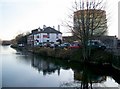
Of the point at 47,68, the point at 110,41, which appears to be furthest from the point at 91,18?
the point at 110,41

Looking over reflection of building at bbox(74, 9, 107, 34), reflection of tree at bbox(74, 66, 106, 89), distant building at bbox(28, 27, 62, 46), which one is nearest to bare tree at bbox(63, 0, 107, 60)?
reflection of building at bbox(74, 9, 107, 34)

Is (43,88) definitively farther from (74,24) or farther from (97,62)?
(74,24)

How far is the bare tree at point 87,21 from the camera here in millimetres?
19844

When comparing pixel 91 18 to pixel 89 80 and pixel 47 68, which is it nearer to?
pixel 47 68

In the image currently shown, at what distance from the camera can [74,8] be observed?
2091cm

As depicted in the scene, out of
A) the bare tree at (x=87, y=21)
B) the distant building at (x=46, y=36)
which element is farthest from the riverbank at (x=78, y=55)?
the distant building at (x=46, y=36)

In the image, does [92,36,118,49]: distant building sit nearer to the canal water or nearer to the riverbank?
the riverbank

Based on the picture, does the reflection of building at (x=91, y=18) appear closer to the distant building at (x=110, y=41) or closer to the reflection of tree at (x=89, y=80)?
the distant building at (x=110, y=41)

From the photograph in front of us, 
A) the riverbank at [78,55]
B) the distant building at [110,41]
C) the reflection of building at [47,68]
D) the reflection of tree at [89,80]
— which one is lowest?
the reflection of building at [47,68]

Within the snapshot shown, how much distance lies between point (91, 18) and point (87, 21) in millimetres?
514

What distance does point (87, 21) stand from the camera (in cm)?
1995

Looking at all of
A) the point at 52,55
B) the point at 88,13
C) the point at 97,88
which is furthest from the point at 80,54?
the point at 97,88

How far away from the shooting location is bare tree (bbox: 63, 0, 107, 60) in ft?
65.1

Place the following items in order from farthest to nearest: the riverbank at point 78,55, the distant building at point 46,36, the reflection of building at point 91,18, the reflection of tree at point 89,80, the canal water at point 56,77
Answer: the distant building at point 46,36, the reflection of building at point 91,18, the riverbank at point 78,55, the canal water at point 56,77, the reflection of tree at point 89,80
